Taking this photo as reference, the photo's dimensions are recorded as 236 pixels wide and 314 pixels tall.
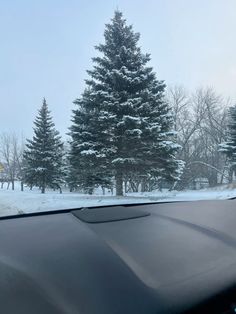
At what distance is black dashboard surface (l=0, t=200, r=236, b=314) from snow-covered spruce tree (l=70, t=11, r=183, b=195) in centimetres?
870

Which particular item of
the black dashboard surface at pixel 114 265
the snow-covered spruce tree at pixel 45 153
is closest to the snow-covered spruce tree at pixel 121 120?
the snow-covered spruce tree at pixel 45 153

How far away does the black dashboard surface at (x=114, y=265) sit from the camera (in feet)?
2.59

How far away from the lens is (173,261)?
3.33 feet

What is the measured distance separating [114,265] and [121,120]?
1001 centimetres

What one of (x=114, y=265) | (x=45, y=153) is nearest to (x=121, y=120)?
(x=45, y=153)

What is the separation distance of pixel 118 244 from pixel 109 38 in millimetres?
12238

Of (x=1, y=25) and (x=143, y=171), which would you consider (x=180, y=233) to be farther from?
(x=143, y=171)

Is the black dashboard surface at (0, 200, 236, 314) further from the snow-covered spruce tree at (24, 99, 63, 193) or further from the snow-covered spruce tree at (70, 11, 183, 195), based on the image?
the snow-covered spruce tree at (70, 11, 183, 195)

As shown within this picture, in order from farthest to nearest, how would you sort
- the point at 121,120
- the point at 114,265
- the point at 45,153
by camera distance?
the point at 121,120 < the point at 45,153 < the point at 114,265

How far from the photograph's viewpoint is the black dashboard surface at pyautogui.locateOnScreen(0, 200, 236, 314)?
0.79m

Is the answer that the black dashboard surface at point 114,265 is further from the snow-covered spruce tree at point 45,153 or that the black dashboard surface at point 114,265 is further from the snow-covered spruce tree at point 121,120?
the snow-covered spruce tree at point 121,120

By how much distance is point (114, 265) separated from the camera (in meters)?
0.92

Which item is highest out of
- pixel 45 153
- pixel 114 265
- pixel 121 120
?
pixel 121 120

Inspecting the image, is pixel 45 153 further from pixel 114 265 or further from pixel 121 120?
pixel 114 265
